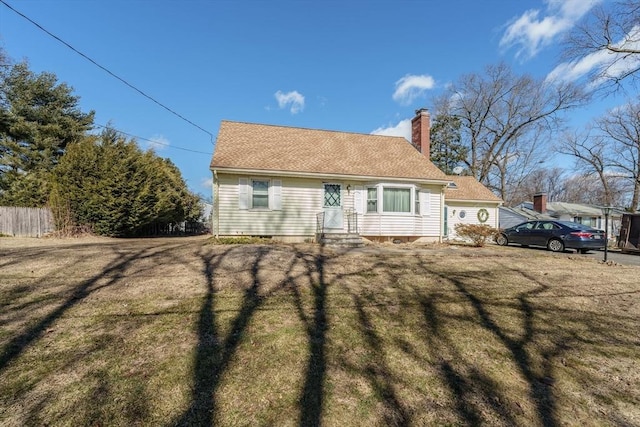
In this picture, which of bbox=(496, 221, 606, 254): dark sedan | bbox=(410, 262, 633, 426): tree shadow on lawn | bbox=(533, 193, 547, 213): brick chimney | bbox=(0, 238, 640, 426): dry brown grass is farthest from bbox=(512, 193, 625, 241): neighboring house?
bbox=(410, 262, 633, 426): tree shadow on lawn

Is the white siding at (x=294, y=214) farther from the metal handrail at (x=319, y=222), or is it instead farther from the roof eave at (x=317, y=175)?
the roof eave at (x=317, y=175)

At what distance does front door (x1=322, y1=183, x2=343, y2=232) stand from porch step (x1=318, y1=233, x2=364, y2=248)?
3.01 feet

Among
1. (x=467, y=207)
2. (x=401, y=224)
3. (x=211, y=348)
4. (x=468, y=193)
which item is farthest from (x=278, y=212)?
(x=468, y=193)

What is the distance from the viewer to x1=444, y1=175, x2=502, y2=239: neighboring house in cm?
1964

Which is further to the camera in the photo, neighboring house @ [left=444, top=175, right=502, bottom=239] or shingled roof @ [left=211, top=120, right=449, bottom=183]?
neighboring house @ [left=444, top=175, right=502, bottom=239]

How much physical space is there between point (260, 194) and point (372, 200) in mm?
4958

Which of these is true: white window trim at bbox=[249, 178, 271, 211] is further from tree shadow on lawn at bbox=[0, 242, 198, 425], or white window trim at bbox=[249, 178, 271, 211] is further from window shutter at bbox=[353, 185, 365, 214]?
tree shadow on lawn at bbox=[0, 242, 198, 425]

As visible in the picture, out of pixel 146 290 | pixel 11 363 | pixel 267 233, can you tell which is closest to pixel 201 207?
pixel 267 233

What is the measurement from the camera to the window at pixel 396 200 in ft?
45.7

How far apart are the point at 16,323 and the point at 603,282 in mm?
11149

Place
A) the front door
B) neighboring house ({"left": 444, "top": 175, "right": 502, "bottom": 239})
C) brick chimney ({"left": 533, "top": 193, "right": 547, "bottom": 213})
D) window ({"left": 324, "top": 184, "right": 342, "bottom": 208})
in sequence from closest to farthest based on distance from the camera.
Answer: the front door → window ({"left": 324, "top": 184, "right": 342, "bottom": 208}) → neighboring house ({"left": 444, "top": 175, "right": 502, "bottom": 239}) → brick chimney ({"left": 533, "top": 193, "right": 547, "bottom": 213})

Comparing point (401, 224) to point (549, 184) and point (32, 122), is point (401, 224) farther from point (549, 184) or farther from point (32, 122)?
point (549, 184)

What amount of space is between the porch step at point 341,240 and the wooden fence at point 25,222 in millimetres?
12492

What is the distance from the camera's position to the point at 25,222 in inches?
557
